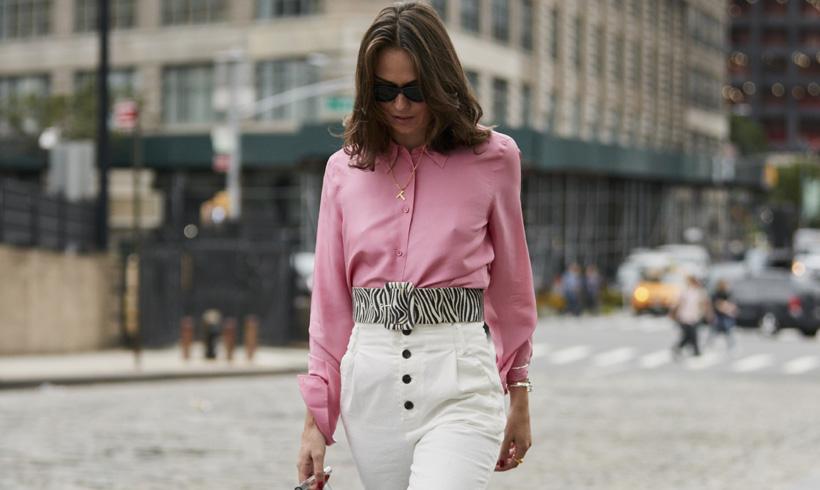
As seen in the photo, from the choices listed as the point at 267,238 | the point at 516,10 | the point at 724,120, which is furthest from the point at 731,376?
the point at 724,120

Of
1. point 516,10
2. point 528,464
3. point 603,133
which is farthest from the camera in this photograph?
point 603,133

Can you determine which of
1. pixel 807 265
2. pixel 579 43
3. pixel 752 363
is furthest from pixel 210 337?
pixel 579 43

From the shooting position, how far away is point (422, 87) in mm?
4230

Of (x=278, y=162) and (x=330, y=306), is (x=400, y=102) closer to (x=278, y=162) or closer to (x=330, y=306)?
(x=330, y=306)

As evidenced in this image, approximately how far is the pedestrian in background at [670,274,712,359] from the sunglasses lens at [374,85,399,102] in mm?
27467

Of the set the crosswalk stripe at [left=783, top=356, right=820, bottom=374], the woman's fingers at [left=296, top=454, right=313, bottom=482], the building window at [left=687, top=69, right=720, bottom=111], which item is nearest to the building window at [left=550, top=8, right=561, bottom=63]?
the building window at [left=687, top=69, right=720, bottom=111]

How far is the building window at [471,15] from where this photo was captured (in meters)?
58.8

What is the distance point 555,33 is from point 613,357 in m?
37.1

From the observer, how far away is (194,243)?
3198 cm

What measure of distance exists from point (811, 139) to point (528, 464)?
159 m

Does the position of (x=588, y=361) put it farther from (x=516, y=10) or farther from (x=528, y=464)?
(x=516, y=10)

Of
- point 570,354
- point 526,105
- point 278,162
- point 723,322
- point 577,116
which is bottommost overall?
point 570,354

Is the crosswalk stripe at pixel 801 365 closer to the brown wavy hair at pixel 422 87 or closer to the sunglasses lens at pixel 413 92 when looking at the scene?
the brown wavy hair at pixel 422 87

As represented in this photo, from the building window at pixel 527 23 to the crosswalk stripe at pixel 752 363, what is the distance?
3176cm
